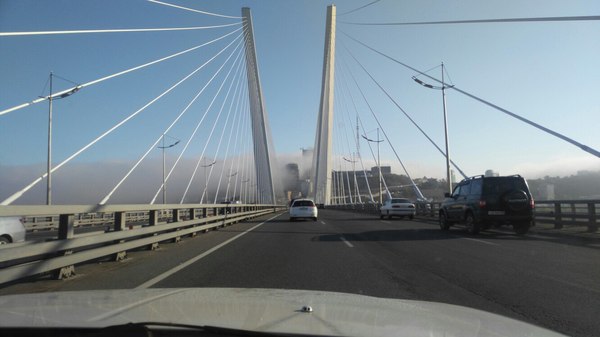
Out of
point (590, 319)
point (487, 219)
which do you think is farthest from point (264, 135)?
point (590, 319)

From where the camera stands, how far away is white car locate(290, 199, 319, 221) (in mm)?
32112

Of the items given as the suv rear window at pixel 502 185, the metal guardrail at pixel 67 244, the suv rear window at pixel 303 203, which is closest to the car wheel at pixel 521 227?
the suv rear window at pixel 502 185

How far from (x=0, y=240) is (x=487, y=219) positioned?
1552cm

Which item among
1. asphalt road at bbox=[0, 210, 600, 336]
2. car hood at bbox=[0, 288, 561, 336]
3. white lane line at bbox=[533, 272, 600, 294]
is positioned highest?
car hood at bbox=[0, 288, 561, 336]

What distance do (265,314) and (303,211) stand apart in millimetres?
28790

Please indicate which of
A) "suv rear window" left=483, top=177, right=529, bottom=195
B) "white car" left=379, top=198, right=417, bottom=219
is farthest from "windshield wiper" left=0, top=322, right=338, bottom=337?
"white car" left=379, top=198, right=417, bottom=219

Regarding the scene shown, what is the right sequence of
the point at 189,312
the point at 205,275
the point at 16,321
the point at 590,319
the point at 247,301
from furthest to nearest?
the point at 205,275, the point at 590,319, the point at 247,301, the point at 189,312, the point at 16,321

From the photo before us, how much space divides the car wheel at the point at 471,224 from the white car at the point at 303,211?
46.5 feet

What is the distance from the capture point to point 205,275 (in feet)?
29.0

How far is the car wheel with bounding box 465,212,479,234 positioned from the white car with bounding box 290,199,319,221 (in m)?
14.2

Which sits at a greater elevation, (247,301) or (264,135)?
(264,135)

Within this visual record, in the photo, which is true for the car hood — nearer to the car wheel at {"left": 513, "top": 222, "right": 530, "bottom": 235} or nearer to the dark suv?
the dark suv

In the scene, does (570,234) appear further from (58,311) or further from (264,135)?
(264,135)

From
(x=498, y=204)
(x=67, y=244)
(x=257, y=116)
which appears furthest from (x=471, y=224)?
(x=257, y=116)
